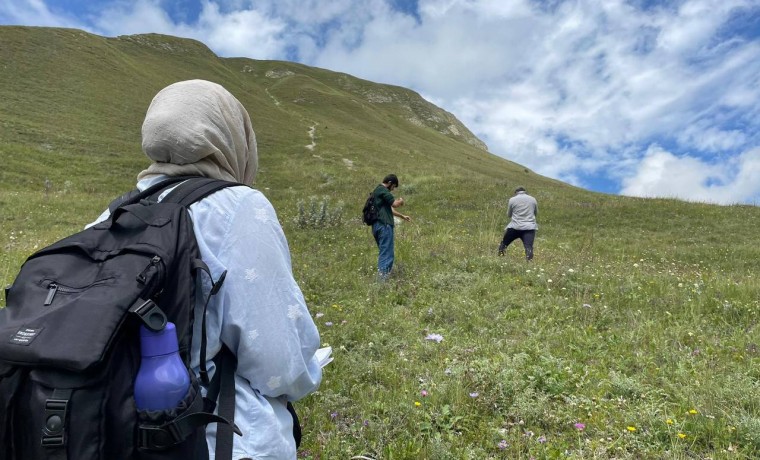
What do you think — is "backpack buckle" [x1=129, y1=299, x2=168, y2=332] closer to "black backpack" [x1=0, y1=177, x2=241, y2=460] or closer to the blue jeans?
"black backpack" [x1=0, y1=177, x2=241, y2=460]

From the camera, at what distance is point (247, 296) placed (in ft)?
5.54

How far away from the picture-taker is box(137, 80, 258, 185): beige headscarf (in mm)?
1896

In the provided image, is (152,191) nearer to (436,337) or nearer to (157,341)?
(157,341)

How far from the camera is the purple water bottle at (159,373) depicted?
4.48 ft

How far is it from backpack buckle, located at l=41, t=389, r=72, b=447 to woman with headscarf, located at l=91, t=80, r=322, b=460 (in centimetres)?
44

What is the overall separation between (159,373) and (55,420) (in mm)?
268

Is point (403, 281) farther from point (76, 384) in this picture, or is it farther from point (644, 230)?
point (644, 230)

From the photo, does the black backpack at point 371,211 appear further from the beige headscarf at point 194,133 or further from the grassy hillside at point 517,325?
the beige headscarf at point 194,133

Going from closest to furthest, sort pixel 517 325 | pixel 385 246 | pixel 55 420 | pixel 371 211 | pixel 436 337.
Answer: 1. pixel 55 420
2. pixel 436 337
3. pixel 517 325
4. pixel 385 246
5. pixel 371 211

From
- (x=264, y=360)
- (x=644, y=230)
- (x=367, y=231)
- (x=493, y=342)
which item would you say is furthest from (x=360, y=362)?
(x=644, y=230)

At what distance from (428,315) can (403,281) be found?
197 cm

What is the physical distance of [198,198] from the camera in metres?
1.74

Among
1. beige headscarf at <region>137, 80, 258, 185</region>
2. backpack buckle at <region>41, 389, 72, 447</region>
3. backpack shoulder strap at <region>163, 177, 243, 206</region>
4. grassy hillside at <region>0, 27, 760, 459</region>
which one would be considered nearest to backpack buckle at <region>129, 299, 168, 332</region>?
backpack buckle at <region>41, 389, 72, 447</region>

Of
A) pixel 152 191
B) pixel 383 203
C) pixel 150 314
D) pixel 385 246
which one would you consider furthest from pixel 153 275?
pixel 383 203
